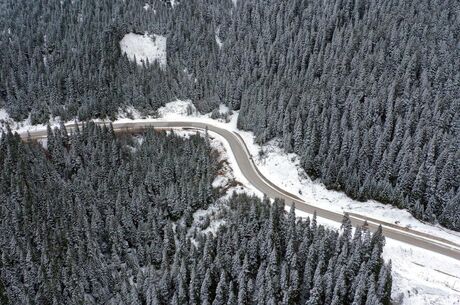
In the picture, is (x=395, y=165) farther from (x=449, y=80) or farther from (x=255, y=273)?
(x=255, y=273)

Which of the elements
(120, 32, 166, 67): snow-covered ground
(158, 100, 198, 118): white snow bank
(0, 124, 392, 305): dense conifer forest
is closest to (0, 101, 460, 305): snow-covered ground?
(158, 100, 198, 118): white snow bank

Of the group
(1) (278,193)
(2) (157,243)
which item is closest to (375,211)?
(1) (278,193)

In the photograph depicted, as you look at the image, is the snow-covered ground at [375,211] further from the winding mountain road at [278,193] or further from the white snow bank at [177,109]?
the winding mountain road at [278,193]

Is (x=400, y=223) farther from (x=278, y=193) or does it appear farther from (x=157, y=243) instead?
(x=157, y=243)

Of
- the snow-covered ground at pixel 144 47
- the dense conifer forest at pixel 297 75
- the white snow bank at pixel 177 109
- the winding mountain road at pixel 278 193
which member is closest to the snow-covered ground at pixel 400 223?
the winding mountain road at pixel 278 193

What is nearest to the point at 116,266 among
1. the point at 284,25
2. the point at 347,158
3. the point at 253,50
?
the point at 347,158

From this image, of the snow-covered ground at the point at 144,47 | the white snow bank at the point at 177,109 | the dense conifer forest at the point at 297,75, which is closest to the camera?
the dense conifer forest at the point at 297,75

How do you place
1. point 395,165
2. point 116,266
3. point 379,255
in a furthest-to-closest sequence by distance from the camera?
point 395,165 → point 116,266 → point 379,255
